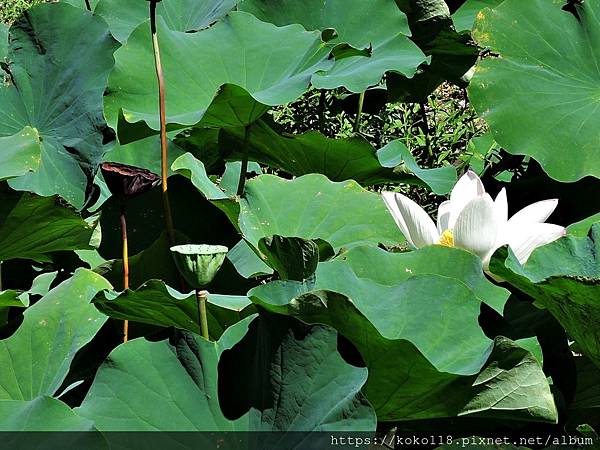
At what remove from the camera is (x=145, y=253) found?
1310 mm

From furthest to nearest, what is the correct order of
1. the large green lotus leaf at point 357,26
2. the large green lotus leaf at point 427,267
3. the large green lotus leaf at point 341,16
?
the large green lotus leaf at point 341,16
the large green lotus leaf at point 357,26
the large green lotus leaf at point 427,267

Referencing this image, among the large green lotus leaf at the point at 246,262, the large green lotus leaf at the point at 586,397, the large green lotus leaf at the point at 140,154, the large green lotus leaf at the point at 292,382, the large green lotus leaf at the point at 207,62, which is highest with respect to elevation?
the large green lotus leaf at the point at 207,62

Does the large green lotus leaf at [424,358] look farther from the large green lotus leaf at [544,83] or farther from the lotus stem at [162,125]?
the large green lotus leaf at [544,83]

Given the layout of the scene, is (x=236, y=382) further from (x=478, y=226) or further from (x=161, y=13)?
(x=161, y=13)

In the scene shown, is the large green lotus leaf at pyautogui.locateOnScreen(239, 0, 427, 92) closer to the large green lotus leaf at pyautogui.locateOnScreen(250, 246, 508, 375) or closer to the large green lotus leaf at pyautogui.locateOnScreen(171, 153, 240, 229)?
the large green lotus leaf at pyautogui.locateOnScreen(171, 153, 240, 229)

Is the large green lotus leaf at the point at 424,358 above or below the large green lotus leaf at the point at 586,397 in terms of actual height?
above

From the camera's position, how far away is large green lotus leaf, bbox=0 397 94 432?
0.77 metres

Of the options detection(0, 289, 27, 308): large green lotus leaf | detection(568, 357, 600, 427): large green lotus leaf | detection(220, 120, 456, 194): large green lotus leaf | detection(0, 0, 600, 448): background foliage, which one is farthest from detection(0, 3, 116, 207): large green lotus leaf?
detection(568, 357, 600, 427): large green lotus leaf

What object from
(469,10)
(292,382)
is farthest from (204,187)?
(469,10)

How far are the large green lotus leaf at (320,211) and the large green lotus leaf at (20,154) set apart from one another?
12.4 inches

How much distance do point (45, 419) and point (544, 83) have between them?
110cm

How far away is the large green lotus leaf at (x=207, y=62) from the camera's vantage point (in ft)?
4.77

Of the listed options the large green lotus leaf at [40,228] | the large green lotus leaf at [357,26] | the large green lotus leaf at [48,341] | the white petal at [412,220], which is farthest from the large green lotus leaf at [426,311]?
the large green lotus leaf at [357,26]

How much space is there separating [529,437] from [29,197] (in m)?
0.78
